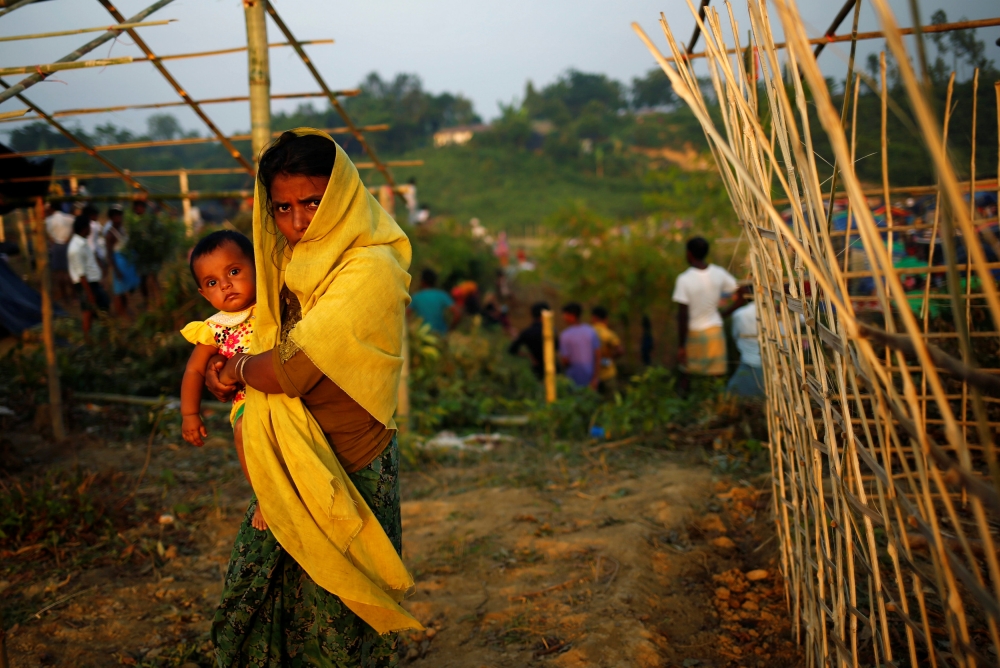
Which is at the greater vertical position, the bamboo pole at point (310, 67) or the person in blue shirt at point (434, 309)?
the bamboo pole at point (310, 67)

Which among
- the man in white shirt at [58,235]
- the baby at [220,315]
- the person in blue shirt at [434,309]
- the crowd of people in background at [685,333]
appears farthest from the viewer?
the man in white shirt at [58,235]

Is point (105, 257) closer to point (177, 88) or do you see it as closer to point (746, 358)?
point (177, 88)

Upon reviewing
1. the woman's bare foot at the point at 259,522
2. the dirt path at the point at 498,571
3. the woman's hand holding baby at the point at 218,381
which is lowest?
the dirt path at the point at 498,571

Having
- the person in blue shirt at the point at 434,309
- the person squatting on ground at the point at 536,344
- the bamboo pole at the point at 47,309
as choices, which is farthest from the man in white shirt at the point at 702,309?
the bamboo pole at the point at 47,309

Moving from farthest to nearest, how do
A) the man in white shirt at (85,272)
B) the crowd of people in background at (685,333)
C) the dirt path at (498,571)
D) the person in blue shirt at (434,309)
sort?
the person in blue shirt at (434,309) < the man in white shirt at (85,272) < the crowd of people in background at (685,333) < the dirt path at (498,571)

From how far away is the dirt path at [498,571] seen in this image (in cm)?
240

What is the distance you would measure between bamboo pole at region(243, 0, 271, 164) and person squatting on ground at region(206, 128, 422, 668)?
7.72 ft

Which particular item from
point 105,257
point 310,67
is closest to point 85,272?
point 105,257

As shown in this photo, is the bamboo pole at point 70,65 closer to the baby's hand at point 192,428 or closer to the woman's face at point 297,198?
the woman's face at point 297,198

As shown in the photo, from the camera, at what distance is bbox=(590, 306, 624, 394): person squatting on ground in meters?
6.81

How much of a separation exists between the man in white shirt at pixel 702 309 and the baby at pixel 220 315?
3969 millimetres

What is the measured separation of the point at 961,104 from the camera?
10.2 ft

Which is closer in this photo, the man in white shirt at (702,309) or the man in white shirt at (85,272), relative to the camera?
the man in white shirt at (702,309)

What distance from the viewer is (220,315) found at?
187 centimetres
